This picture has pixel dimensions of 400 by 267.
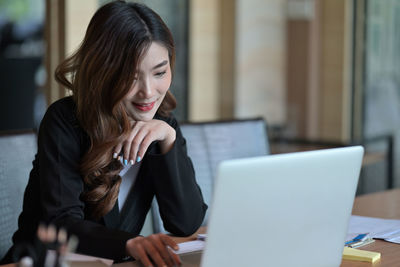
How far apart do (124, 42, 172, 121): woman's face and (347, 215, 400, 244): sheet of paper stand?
0.59 m

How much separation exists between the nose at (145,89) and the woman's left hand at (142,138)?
9 centimetres

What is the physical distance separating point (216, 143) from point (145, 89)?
84 centimetres

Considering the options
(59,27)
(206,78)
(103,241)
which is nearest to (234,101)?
(206,78)

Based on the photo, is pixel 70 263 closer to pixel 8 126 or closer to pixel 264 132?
pixel 264 132

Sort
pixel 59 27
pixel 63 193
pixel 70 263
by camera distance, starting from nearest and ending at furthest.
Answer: pixel 70 263, pixel 63 193, pixel 59 27

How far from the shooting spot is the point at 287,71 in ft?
15.8

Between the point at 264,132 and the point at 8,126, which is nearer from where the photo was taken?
the point at 264,132

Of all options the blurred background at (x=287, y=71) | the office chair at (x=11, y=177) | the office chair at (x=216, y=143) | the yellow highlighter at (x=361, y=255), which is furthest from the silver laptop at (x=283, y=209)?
the blurred background at (x=287, y=71)

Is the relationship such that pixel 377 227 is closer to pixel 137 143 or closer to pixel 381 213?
pixel 381 213

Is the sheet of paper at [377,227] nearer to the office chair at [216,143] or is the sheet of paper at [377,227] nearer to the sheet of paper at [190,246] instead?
the sheet of paper at [190,246]

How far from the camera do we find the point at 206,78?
437 centimetres

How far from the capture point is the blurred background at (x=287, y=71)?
4.20 meters

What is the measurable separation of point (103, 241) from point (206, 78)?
124 inches

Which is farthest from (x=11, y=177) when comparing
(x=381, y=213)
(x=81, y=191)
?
(x=381, y=213)
